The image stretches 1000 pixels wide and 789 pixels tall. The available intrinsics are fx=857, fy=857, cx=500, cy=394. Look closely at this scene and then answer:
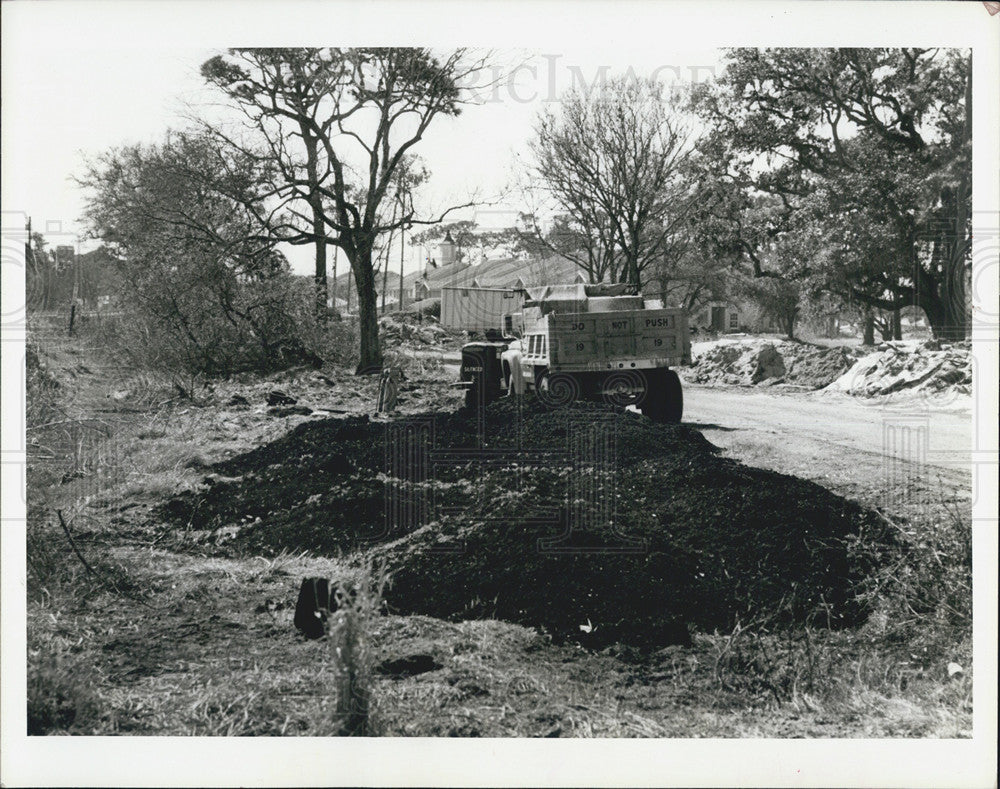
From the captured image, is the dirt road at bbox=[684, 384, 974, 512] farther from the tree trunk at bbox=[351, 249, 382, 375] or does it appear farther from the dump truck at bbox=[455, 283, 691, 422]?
the tree trunk at bbox=[351, 249, 382, 375]

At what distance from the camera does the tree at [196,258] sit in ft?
18.9

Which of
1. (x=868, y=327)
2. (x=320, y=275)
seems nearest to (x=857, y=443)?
(x=868, y=327)

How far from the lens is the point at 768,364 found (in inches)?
474

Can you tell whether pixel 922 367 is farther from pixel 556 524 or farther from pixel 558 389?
pixel 558 389

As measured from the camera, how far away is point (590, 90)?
195 inches

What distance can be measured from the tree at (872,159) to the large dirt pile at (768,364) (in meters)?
2.76

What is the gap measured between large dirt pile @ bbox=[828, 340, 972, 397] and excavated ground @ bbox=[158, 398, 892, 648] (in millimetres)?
865

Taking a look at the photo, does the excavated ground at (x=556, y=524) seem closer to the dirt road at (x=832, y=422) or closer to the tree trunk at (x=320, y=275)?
the dirt road at (x=832, y=422)

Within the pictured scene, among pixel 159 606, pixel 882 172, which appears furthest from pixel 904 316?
pixel 159 606

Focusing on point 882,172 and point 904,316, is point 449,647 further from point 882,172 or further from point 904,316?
point 882,172

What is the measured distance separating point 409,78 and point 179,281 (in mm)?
2555

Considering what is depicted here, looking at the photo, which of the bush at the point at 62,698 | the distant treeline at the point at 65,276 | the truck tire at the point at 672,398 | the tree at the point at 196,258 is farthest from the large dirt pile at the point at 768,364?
the bush at the point at 62,698

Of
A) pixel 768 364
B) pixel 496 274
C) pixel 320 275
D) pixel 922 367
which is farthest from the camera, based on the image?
pixel 768 364

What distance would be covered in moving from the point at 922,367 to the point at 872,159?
143 centimetres
